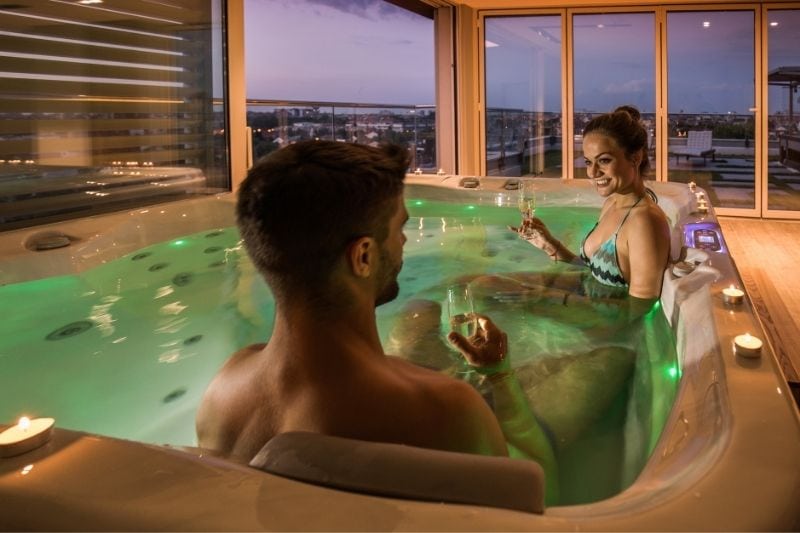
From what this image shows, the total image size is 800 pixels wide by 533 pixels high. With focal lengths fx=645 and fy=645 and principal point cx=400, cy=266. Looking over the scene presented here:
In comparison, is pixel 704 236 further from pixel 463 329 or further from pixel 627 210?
pixel 463 329

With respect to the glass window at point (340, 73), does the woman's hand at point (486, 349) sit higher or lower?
lower

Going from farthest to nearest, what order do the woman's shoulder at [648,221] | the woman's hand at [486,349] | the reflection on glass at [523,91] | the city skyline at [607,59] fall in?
1. the reflection on glass at [523,91]
2. the city skyline at [607,59]
3. the woman's shoulder at [648,221]
4. the woman's hand at [486,349]

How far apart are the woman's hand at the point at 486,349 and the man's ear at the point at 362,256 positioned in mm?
509

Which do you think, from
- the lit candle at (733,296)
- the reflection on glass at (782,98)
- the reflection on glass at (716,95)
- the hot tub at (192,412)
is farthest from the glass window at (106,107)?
the reflection on glass at (782,98)

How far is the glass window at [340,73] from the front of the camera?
17.1 feet

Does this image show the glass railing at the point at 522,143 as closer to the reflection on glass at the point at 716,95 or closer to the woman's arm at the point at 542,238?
the reflection on glass at the point at 716,95

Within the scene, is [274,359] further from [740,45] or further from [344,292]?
[740,45]

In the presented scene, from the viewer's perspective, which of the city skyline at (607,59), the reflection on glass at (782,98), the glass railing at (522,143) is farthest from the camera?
the glass railing at (522,143)

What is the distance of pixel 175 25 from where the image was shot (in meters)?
3.85

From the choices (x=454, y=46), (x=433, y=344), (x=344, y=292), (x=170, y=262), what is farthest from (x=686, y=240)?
(x=454, y=46)

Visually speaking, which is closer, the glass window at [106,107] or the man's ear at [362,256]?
the man's ear at [362,256]

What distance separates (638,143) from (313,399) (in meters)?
1.58

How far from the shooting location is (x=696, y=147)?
22.3ft

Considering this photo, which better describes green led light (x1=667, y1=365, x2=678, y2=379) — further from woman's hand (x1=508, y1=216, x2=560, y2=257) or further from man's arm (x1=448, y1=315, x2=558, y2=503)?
woman's hand (x1=508, y1=216, x2=560, y2=257)
